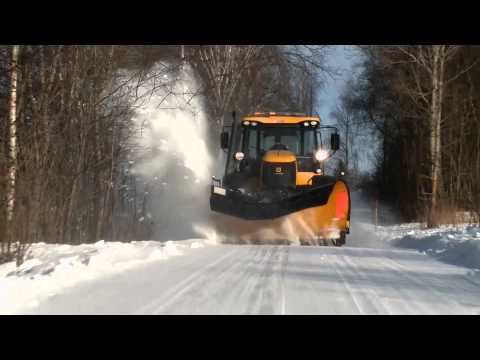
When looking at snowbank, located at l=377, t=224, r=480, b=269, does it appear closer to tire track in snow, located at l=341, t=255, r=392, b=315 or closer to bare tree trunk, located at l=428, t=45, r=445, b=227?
tire track in snow, located at l=341, t=255, r=392, b=315

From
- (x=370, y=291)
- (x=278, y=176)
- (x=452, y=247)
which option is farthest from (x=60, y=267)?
(x=278, y=176)

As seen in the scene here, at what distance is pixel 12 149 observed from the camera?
9.44 m

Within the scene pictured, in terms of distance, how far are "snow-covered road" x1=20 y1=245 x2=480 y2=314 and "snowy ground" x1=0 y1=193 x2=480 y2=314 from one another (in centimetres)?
1

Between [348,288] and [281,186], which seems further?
[281,186]

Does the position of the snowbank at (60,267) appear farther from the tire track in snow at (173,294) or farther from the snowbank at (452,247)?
the snowbank at (452,247)

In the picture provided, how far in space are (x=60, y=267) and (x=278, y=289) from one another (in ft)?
8.37

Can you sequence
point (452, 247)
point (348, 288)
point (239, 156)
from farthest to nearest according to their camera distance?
1. point (239, 156)
2. point (452, 247)
3. point (348, 288)

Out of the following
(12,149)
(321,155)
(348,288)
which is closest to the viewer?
(348,288)

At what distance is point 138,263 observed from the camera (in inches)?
338

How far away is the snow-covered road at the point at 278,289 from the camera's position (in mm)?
5352

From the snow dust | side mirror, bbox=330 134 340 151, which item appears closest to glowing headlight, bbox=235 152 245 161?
the snow dust

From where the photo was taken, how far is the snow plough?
12.7 metres

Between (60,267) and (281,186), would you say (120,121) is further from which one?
(60,267)

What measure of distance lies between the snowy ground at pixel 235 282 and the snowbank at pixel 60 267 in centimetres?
1
